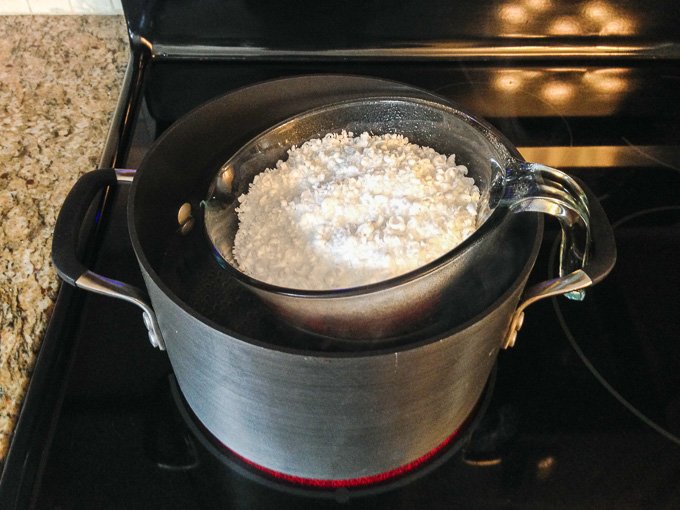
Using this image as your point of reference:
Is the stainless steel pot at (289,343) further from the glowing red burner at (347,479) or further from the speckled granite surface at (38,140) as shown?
the speckled granite surface at (38,140)

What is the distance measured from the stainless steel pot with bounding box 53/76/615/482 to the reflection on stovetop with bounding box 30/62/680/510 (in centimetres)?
4

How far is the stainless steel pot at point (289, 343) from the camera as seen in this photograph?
37cm

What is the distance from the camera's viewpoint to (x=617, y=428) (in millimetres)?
517

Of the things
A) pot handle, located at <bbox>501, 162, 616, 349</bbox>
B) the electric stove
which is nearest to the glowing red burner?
the electric stove

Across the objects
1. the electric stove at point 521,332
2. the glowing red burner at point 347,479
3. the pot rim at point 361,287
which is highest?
the pot rim at point 361,287

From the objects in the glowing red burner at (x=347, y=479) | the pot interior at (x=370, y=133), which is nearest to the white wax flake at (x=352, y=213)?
the pot interior at (x=370, y=133)

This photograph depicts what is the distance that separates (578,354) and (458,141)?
212mm

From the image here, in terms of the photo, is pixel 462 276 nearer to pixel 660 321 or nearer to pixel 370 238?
pixel 370 238

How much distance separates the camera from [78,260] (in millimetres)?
443

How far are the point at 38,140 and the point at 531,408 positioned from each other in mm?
577

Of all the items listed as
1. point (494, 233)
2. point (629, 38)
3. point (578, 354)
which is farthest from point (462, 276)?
point (629, 38)

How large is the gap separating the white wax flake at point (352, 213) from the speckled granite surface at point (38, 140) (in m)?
0.20

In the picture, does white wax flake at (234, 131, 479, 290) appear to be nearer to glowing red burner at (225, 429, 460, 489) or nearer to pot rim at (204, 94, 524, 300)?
pot rim at (204, 94, 524, 300)

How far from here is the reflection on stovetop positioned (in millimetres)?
484
